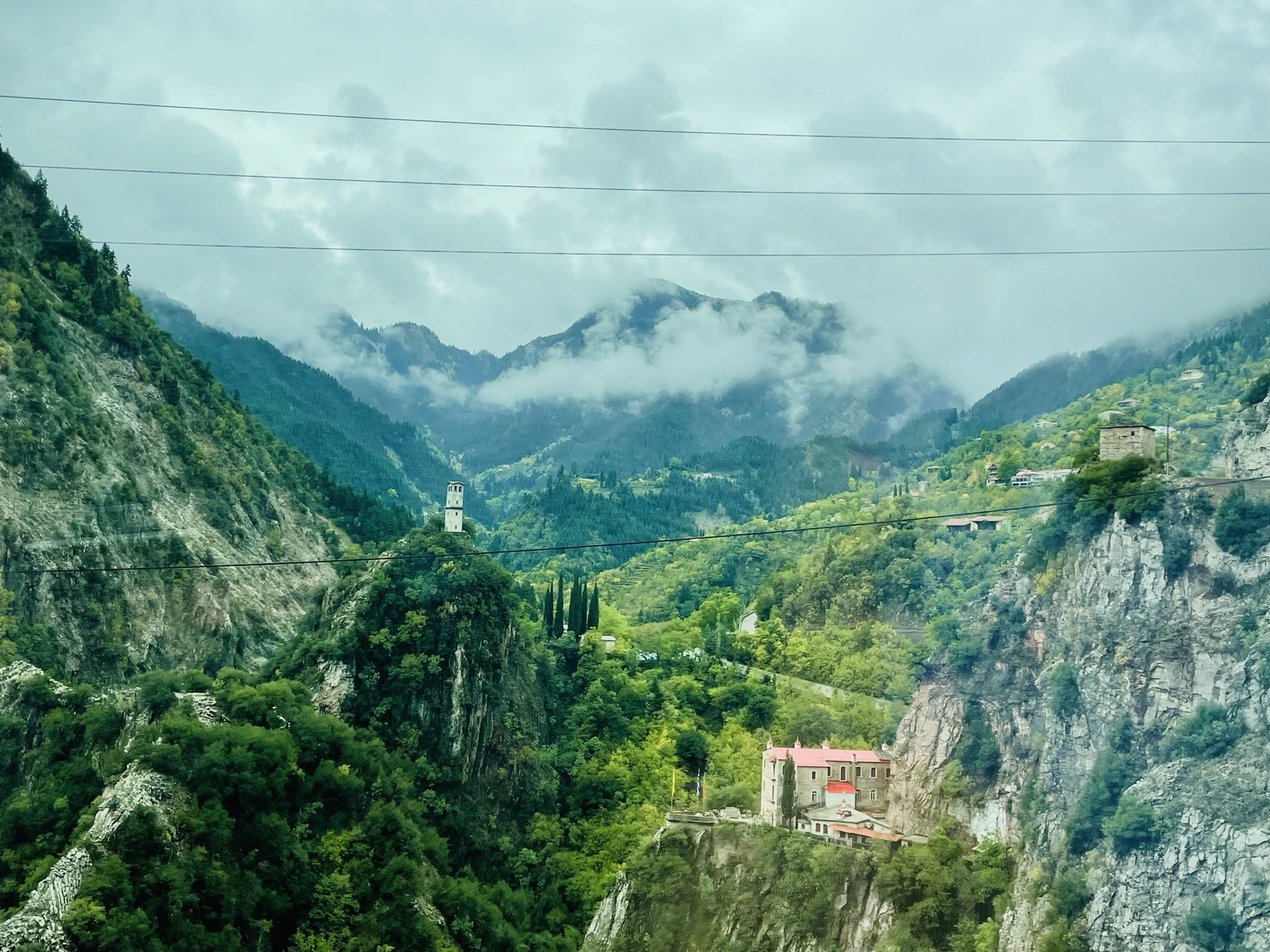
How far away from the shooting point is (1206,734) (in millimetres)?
44125

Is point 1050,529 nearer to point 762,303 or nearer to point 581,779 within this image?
point 581,779

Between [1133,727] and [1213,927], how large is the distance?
7240 millimetres

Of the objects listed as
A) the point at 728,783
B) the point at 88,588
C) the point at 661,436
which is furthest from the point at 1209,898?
the point at 661,436

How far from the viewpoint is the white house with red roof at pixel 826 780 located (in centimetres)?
4906

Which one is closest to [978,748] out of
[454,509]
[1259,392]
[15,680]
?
[1259,392]

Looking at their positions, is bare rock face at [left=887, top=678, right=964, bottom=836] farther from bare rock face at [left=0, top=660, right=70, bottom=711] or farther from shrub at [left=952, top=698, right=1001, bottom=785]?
bare rock face at [left=0, top=660, right=70, bottom=711]

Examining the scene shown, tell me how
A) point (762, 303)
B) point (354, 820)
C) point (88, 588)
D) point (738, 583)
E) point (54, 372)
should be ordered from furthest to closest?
point (762, 303), point (738, 583), point (54, 372), point (88, 588), point (354, 820)

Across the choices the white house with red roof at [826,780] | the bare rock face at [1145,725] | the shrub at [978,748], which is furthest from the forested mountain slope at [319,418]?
the bare rock face at [1145,725]

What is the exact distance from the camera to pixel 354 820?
45.0m

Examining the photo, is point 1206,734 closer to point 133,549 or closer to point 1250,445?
point 1250,445

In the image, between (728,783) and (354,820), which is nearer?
(354,820)

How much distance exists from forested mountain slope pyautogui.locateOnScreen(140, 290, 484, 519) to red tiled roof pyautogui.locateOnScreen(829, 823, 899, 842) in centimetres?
6960

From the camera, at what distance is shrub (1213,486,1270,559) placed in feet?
150

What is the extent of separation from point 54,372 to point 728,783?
33.0 metres
